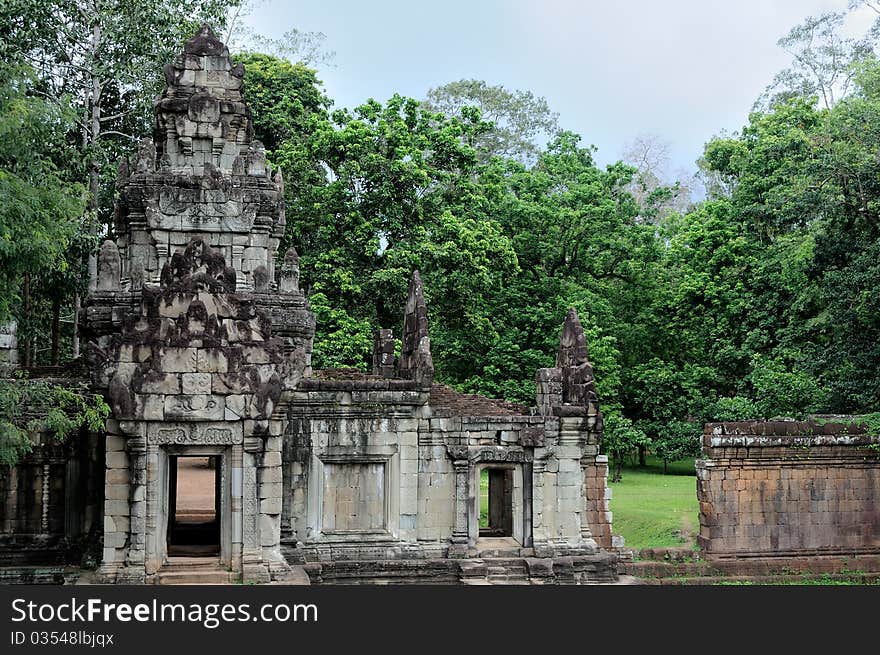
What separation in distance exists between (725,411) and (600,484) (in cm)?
→ 947

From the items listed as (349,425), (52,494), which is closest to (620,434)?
(349,425)

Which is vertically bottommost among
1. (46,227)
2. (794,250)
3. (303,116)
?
(46,227)

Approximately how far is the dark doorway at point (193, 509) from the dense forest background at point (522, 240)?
503 cm

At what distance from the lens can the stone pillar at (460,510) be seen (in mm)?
18875

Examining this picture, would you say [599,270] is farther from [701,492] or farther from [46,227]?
[46,227]

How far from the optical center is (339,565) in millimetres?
18094

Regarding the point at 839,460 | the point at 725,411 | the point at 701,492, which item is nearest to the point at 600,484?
the point at 701,492

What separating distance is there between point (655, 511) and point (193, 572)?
13.5 m

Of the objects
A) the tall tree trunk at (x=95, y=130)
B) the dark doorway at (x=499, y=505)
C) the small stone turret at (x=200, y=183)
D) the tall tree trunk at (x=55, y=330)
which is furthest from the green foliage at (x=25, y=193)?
the tall tree trunk at (x=55, y=330)

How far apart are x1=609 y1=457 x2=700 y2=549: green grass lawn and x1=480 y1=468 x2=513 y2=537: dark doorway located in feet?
9.40

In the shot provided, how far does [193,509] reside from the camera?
74.8 ft

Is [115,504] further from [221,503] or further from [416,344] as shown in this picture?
[416,344]

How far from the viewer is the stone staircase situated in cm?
1463
